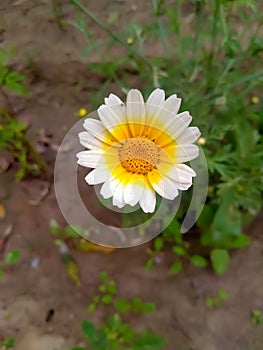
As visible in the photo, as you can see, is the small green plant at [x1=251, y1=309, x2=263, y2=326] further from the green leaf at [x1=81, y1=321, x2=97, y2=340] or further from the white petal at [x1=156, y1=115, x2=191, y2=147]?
the white petal at [x1=156, y1=115, x2=191, y2=147]

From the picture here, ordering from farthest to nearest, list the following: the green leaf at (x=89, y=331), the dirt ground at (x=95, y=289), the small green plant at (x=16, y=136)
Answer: the dirt ground at (x=95, y=289), the small green plant at (x=16, y=136), the green leaf at (x=89, y=331)

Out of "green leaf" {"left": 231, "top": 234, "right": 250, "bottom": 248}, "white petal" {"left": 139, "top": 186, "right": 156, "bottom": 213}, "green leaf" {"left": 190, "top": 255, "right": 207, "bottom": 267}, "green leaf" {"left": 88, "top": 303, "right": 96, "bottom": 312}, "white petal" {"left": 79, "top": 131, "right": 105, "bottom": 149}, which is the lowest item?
"green leaf" {"left": 88, "top": 303, "right": 96, "bottom": 312}

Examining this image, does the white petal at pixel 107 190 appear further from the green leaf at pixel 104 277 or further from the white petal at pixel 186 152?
the green leaf at pixel 104 277

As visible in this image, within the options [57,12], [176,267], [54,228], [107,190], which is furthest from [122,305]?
[57,12]

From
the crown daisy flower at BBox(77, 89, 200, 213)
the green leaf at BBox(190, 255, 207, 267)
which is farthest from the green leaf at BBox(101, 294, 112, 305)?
the crown daisy flower at BBox(77, 89, 200, 213)

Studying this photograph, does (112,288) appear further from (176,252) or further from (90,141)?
(90,141)

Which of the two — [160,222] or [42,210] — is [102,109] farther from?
[42,210]

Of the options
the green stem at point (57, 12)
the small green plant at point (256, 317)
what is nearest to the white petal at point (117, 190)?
the small green plant at point (256, 317)

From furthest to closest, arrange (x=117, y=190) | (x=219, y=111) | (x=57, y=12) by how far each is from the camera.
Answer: (x=57, y=12)
(x=219, y=111)
(x=117, y=190)
